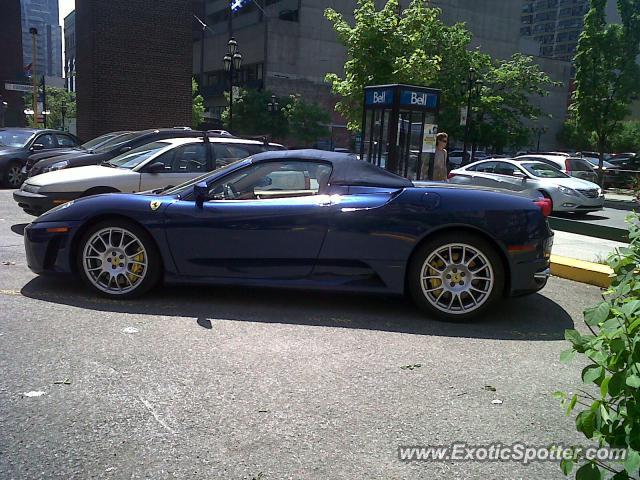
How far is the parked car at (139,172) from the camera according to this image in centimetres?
802

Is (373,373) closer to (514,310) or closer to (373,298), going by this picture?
(373,298)

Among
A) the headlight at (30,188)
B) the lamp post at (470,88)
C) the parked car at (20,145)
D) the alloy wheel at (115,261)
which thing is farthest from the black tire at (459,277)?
the lamp post at (470,88)

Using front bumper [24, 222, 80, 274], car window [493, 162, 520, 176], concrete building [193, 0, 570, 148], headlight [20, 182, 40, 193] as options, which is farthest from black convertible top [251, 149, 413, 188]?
concrete building [193, 0, 570, 148]

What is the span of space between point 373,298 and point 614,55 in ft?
76.1

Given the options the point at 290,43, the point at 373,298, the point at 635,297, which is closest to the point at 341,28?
the point at 373,298

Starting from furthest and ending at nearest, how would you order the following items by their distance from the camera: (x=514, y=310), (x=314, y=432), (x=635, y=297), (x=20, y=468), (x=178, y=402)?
(x=514, y=310)
(x=178, y=402)
(x=314, y=432)
(x=20, y=468)
(x=635, y=297)

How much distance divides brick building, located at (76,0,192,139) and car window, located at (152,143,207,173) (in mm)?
18800

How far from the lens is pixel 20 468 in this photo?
2609 millimetres

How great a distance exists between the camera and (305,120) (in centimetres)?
4453

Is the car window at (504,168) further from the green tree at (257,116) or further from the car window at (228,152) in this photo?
the green tree at (257,116)

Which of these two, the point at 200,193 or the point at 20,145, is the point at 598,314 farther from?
the point at 20,145

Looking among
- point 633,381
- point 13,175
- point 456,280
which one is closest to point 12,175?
point 13,175

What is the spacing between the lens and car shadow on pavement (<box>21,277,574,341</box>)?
482 cm

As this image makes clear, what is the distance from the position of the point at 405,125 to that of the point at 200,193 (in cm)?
709
